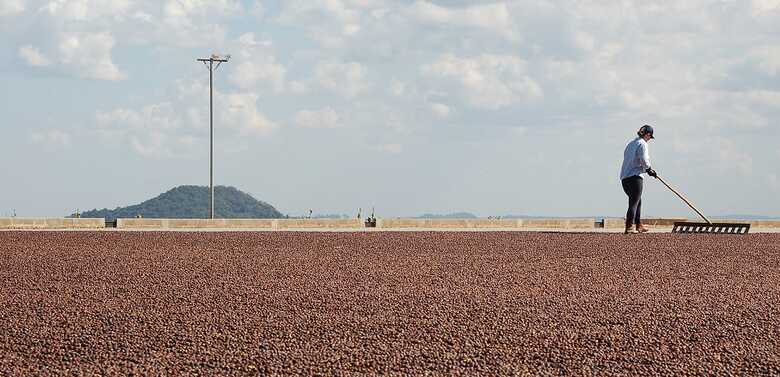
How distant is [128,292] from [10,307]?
117 centimetres

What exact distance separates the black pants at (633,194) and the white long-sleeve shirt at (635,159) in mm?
100

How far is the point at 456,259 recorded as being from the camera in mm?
12945

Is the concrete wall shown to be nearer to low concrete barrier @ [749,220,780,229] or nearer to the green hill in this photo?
low concrete barrier @ [749,220,780,229]

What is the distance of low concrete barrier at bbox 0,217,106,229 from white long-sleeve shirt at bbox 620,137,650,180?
37.1 feet

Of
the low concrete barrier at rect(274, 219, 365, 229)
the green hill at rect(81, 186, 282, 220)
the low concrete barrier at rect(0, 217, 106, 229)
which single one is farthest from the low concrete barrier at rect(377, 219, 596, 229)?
the green hill at rect(81, 186, 282, 220)

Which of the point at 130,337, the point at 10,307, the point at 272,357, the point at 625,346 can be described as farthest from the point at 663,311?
the point at 10,307

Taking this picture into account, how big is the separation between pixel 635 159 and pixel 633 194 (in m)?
0.65

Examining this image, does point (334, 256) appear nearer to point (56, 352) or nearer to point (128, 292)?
point (128, 292)

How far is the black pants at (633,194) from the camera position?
18.6 metres

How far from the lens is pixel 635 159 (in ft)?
61.3

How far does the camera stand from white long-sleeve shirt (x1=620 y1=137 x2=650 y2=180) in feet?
60.9

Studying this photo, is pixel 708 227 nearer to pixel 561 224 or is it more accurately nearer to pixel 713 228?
pixel 713 228

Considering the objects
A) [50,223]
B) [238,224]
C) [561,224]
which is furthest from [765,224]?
[50,223]

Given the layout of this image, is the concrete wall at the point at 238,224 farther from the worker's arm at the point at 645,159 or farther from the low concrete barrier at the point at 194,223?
the worker's arm at the point at 645,159
